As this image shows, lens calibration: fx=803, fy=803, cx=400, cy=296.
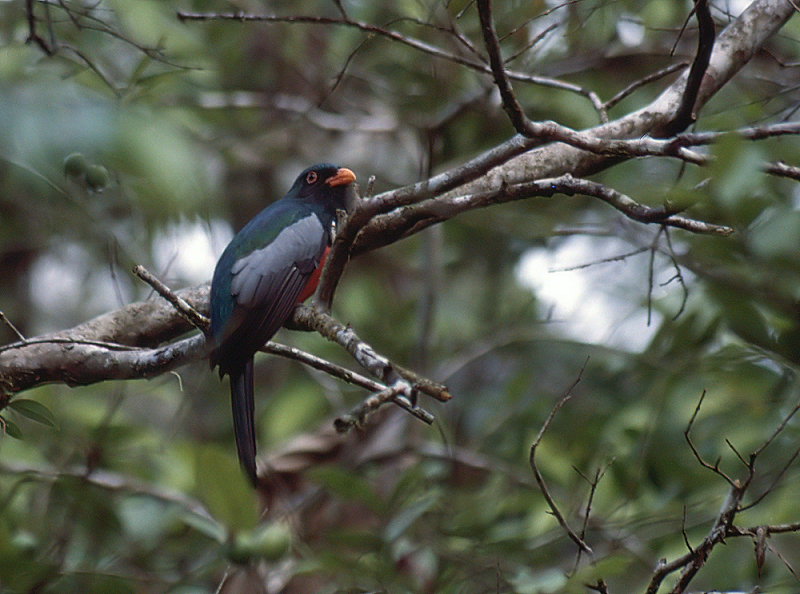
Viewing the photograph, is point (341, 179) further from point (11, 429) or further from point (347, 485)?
point (11, 429)

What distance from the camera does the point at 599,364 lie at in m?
4.92

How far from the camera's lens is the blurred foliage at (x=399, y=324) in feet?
9.71

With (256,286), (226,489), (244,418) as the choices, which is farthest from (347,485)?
(226,489)

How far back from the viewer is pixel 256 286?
121 inches

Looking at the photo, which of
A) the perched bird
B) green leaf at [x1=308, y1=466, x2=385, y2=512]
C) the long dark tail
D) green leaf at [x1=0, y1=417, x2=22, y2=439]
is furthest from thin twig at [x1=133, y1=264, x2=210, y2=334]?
green leaf at [x1=308, y1=466, x2=385, y2=512]

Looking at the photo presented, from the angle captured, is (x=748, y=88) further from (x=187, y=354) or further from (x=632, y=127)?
(x=187, y=354)

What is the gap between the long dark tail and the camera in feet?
9.10

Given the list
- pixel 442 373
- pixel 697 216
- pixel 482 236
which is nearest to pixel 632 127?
pixel 697 216

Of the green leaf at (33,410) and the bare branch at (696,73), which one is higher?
the bare branch at (696,73)

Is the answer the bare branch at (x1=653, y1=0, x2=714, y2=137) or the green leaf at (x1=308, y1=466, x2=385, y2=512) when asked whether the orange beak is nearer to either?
the green leaf at (x1=308, y1=466, x2=385, y2=512)

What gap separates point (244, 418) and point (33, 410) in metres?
0.75

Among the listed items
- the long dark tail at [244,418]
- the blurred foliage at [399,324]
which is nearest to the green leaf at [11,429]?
the blurred foliage at [399,324]

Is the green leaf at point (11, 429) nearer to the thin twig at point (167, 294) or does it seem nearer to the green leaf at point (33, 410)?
the green leaf at point (33, 410)

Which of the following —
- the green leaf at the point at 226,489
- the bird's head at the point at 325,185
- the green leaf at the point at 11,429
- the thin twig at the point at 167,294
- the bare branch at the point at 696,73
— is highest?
the bird's head at the point at 325,185
